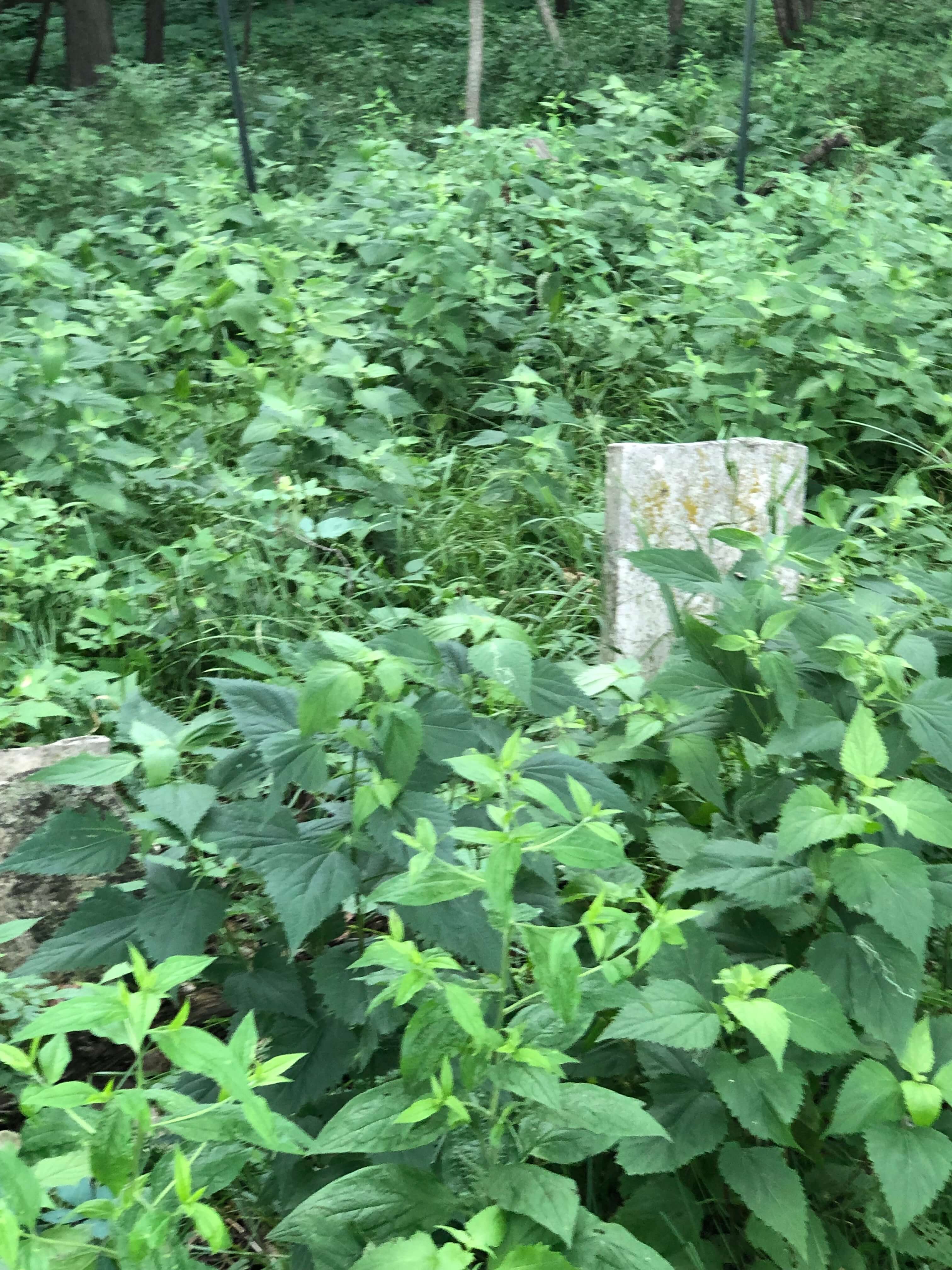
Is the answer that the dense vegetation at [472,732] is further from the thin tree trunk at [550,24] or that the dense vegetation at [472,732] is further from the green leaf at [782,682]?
the thin tree trunk at [550,24]

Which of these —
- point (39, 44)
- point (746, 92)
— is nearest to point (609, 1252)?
point (746, 92)

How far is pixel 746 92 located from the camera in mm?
4758

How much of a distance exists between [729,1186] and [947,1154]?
0.89 feet

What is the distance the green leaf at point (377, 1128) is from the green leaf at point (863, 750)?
0.68 meters

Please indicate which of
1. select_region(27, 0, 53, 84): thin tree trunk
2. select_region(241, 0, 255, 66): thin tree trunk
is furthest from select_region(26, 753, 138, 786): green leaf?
select_region(27, 0, 53, 84): thin tree trunk

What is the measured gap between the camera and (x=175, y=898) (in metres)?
1.39

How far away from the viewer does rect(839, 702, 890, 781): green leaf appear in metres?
1.35

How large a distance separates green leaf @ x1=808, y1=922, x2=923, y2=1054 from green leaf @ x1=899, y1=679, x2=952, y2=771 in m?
0.26

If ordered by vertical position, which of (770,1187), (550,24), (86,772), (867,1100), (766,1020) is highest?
(550,24)

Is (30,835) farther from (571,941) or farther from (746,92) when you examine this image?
(746,92)

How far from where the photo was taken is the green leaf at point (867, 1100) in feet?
4.06

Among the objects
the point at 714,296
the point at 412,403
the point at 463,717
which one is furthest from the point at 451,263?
the point at 463,717

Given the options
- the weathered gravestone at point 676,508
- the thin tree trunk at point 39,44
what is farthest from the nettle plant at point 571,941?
the thin tree trunk at point 39,44

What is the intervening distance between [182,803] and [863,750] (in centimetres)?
90
